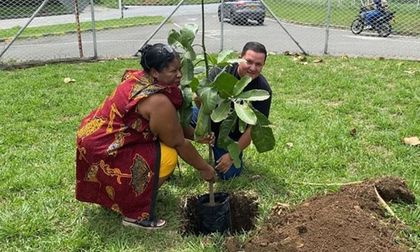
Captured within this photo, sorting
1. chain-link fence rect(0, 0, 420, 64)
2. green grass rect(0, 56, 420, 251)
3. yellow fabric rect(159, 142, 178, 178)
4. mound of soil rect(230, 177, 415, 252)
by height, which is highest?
yellow fabric rect(159, 142, 178, 178)

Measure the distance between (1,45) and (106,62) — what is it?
17.2ft

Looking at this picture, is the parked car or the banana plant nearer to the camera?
the banana plant

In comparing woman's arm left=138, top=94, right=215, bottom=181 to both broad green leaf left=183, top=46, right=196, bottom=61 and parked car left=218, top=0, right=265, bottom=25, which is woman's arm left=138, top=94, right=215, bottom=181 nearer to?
broad green leaf left=183, top=46, right=196, bottom=61

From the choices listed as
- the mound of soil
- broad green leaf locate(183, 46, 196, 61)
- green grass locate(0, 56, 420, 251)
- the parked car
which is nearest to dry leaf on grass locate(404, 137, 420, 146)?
green grass locate(0, 56, 420, 251)

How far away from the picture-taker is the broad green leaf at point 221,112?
7.88 ft

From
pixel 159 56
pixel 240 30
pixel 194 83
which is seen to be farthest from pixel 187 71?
pixel 240 30

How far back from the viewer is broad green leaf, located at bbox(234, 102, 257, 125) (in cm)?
229

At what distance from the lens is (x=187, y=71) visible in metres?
2.62

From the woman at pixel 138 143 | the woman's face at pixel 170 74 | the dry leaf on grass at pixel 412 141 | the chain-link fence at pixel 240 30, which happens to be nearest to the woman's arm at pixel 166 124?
the woman at pixel 138 143

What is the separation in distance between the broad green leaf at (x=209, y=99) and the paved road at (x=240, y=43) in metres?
6.94

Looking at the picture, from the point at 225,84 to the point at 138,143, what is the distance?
28.6 inches

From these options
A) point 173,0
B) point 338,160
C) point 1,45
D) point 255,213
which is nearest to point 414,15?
point 173,0

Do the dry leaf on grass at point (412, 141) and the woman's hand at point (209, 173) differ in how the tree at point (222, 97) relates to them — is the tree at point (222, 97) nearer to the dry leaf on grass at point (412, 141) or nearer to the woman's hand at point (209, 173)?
the woman's hand at point (209, 173)

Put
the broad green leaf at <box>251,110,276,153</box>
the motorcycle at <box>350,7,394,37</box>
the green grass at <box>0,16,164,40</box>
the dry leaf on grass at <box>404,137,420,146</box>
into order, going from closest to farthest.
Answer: the broad green leaf at <box>251,110,276,153</box> → the dry leaf on grass at <box>404,137,420,146</box> → the motorcycle at <box>350,7,394,37</box> → the green grass at <box>0,16,164,40</box>
